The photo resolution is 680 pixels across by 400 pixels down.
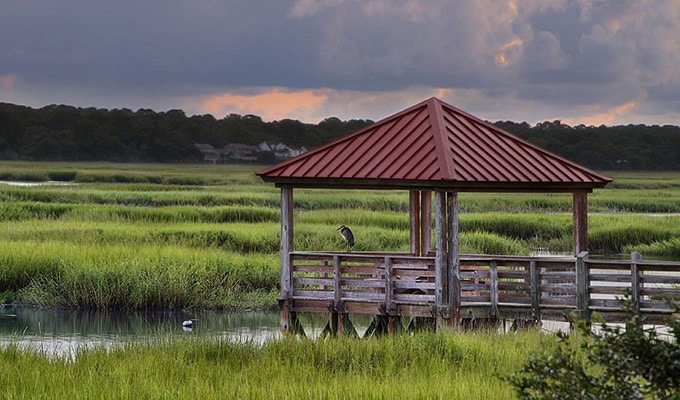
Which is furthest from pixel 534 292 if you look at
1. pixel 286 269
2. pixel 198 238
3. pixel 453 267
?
pixel 198 238

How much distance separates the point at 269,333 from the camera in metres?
20.5

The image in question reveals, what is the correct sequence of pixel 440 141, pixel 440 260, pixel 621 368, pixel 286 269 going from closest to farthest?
pixel 621 368, pixel 440 260, pixel 440 141, pixel 286 269

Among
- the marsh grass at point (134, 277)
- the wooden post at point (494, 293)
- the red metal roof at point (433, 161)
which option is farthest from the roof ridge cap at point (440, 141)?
the marsh grass at point (134, 277)

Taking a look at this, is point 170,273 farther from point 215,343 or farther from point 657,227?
point 657,227

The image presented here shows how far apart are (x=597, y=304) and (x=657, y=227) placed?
871 inches

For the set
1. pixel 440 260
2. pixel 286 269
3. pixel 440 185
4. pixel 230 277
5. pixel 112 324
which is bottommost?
pixel 112 324

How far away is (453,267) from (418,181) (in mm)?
1431

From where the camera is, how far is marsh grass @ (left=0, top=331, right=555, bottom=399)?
37.2 ft

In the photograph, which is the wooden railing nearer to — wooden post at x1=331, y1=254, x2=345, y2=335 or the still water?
wooden post at x1=331, y1=254, x2=345, y2=335

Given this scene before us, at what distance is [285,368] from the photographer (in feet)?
42.3

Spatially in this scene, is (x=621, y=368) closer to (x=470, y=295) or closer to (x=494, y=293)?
(x=494, y=293)

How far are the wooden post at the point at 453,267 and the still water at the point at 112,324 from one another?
11.8 ft

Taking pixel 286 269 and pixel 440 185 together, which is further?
pixel 286 269

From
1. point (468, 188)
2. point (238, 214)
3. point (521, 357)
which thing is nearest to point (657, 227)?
point (238, 214)
